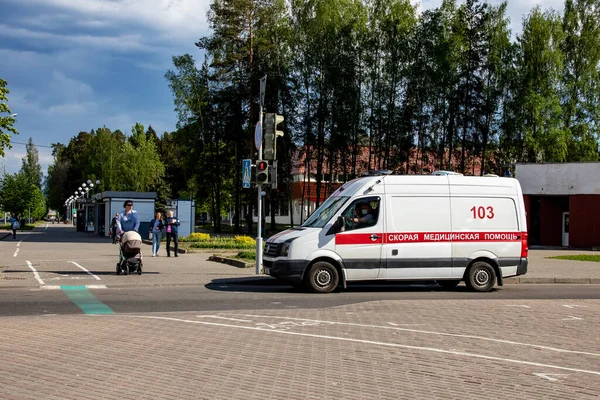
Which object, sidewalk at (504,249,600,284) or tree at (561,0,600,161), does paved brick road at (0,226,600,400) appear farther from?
tree at (561,0,600,161)

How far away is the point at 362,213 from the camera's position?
14.9 meters

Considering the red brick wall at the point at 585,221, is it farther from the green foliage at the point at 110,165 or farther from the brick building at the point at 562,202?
the green foliage at the point at 110,165

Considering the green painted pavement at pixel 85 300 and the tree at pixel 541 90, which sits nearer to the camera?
the green painted pavement at pixel 85 300

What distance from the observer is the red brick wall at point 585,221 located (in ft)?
133

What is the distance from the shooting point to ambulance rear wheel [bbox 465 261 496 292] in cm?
1549

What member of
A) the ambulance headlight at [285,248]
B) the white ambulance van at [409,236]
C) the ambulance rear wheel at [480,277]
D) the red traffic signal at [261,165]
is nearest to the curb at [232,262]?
the red traffic signal at [261,165]

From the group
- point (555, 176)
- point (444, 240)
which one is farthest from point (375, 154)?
point (444, 240)

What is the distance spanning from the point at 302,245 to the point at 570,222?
3129cm

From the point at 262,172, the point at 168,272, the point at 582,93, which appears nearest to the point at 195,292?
the point at 168,272

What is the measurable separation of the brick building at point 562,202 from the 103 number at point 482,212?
92.1ft

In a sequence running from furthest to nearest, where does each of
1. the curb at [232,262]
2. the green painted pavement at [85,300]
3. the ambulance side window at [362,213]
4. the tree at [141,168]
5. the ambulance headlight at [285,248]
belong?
the tree at [141,168] < the curb at [232,262] < the ambulance side window at [362,213] < the ambulance headlight at [285,248] < the green painted pavement at [85,300]

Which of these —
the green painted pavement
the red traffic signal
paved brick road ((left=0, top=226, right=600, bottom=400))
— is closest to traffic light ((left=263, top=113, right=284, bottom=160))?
the red traffic signal

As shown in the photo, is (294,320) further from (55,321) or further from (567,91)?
(567,91)

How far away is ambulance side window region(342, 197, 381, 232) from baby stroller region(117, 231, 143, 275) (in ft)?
19.6
